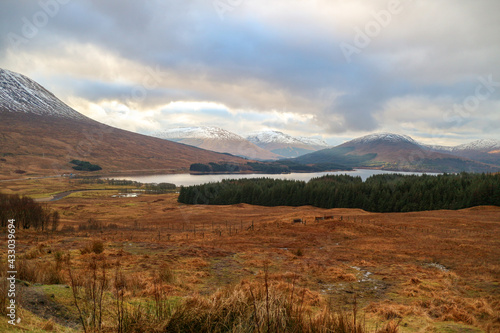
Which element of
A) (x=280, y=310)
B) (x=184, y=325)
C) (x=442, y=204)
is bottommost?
(x=442, y=204)

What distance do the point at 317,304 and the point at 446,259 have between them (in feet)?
45.9

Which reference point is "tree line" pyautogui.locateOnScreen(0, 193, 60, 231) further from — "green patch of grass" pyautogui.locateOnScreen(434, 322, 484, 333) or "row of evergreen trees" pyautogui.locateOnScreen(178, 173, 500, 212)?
"row of evergreen trees" pyautogui.locateOnScreen(178, 173, 500, 212)

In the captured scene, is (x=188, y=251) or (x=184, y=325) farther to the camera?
(x=188, y=251)

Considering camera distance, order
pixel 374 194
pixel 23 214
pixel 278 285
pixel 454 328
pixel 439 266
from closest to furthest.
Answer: pixel 454 328 → pixel 278 285 → pixel 439 266 → pixel 23 214 → pixel 374 194

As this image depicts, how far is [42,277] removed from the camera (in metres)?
Answer: 8.64

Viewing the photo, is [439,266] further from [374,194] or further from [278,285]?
[374,194]

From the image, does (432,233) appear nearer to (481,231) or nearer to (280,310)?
(481,231)

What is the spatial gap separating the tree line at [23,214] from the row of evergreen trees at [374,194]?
2227 inches

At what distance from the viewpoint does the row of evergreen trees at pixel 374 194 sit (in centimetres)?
6094

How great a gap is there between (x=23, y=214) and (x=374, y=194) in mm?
69950

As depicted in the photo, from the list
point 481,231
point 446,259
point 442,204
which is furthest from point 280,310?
point 442,204

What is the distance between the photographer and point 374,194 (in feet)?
233

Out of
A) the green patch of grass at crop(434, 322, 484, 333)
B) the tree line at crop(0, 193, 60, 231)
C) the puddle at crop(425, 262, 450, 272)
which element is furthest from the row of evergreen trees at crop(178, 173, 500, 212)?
the green patch of grass at crop(434, 322, 484, 333)

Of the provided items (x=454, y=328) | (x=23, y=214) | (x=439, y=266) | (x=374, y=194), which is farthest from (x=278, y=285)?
(x=374, y=194)
